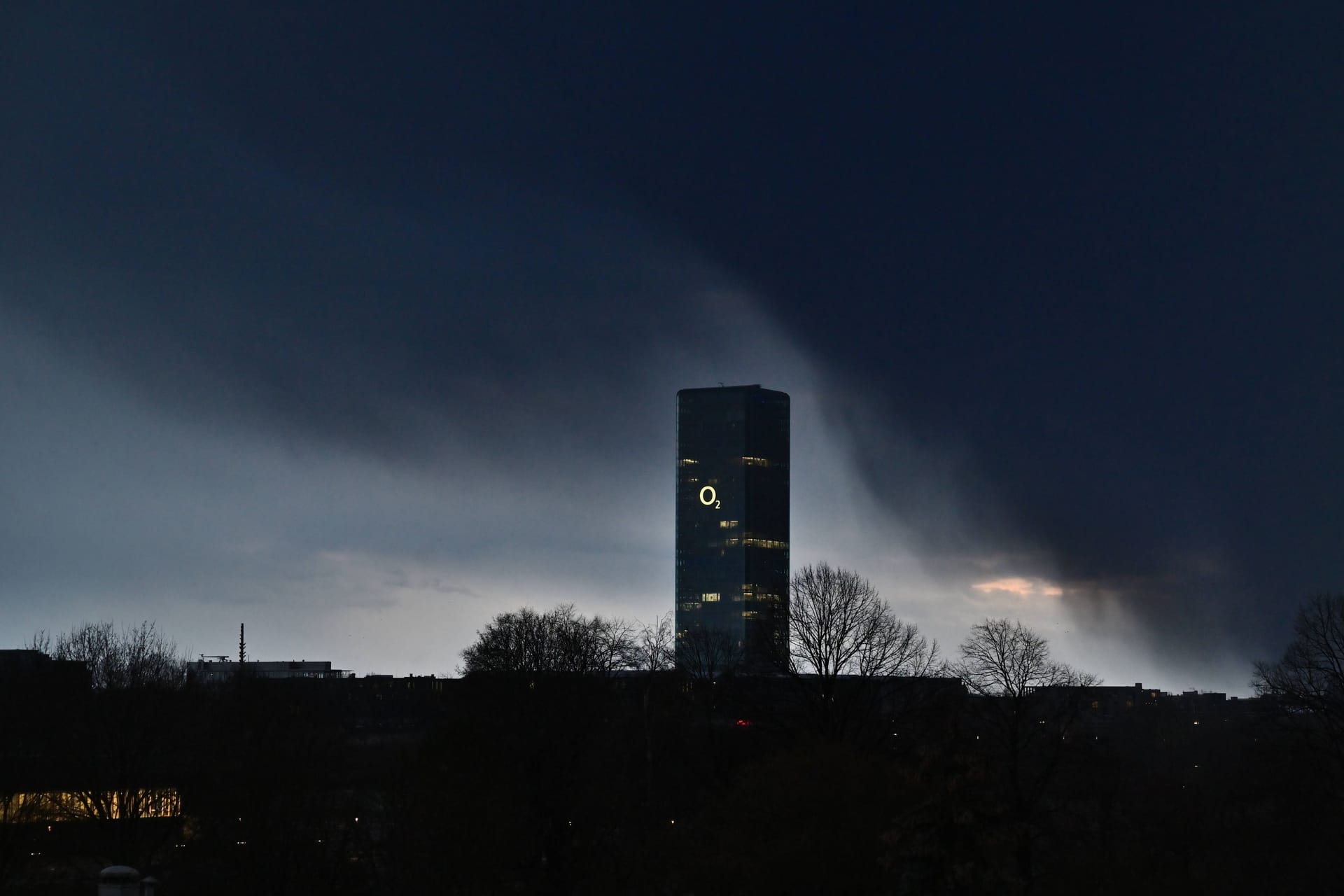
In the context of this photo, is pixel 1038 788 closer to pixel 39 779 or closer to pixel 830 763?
pixel 830 763

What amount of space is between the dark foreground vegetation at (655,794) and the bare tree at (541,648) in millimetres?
1180

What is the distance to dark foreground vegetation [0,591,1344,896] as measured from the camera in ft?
134

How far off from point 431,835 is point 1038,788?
27.3 m

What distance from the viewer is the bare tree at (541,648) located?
71312 mm

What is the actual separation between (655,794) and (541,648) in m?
10.0

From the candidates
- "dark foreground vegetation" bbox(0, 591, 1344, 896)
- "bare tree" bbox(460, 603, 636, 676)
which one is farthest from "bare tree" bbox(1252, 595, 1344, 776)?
"bare tree" bbox(460, 603, 636, 676)

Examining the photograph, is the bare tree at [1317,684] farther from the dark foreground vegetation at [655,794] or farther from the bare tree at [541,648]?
the bare tree at [541,648]

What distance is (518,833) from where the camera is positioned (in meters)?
55.3

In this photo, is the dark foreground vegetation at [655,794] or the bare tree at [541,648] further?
the bare tree at [541,648]

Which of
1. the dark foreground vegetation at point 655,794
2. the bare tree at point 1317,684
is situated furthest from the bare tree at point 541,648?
the bare tree at point 1317,684

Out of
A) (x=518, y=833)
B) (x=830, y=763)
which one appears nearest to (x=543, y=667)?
(x=518, y=833)

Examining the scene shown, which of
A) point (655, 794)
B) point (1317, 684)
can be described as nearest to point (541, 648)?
point (655, 794)

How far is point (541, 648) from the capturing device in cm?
7388

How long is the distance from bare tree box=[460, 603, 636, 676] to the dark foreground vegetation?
1.18 metres
